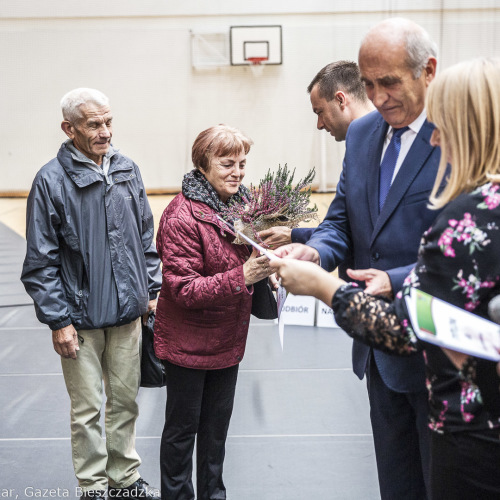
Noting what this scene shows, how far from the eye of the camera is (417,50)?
77.3 inches

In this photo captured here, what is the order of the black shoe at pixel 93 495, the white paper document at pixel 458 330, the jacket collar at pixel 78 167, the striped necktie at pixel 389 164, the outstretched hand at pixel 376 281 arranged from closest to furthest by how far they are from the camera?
the white paper document at pixel 458 330 < the outstretched hand at pixel 376 281 < the striped necktie at pixel 389 164 < the jacket collar at pixel 78 167 < the black shoe at pixel 93 495

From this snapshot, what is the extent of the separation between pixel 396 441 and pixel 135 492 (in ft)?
4.52

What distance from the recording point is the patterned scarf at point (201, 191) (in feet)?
8.82

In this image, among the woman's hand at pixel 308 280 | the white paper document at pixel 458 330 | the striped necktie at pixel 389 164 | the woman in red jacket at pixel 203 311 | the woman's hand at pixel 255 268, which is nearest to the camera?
the white paper document at pixel 458 330

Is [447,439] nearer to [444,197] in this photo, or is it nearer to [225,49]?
[444,197]

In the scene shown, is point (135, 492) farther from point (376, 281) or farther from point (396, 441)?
point (376, 281)

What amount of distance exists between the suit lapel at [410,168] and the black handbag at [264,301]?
3.25 ft

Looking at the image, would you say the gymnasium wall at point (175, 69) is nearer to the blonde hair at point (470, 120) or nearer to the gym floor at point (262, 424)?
the gym floor at point (262, 424)

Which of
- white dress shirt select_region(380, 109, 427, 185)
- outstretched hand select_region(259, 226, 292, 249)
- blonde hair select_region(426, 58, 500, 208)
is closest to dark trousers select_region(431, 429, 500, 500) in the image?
blonde hair select_region(426, 58, 500, 208)

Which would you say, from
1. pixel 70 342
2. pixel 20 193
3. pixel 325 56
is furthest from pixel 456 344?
pixel 20 193

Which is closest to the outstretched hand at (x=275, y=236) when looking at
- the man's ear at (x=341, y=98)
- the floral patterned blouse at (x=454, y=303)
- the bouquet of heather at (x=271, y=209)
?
the bouquet of heather at (x=271, y=209)

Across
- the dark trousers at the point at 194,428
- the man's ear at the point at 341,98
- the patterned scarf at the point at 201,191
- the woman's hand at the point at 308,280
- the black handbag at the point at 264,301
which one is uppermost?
the man's ear at the point at 341,98

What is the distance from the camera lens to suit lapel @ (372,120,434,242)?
1969 mm

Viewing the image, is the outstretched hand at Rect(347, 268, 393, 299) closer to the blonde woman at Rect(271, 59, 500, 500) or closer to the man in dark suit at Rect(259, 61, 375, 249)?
the blonde woman at Rect(271, 59, 500, 500)
